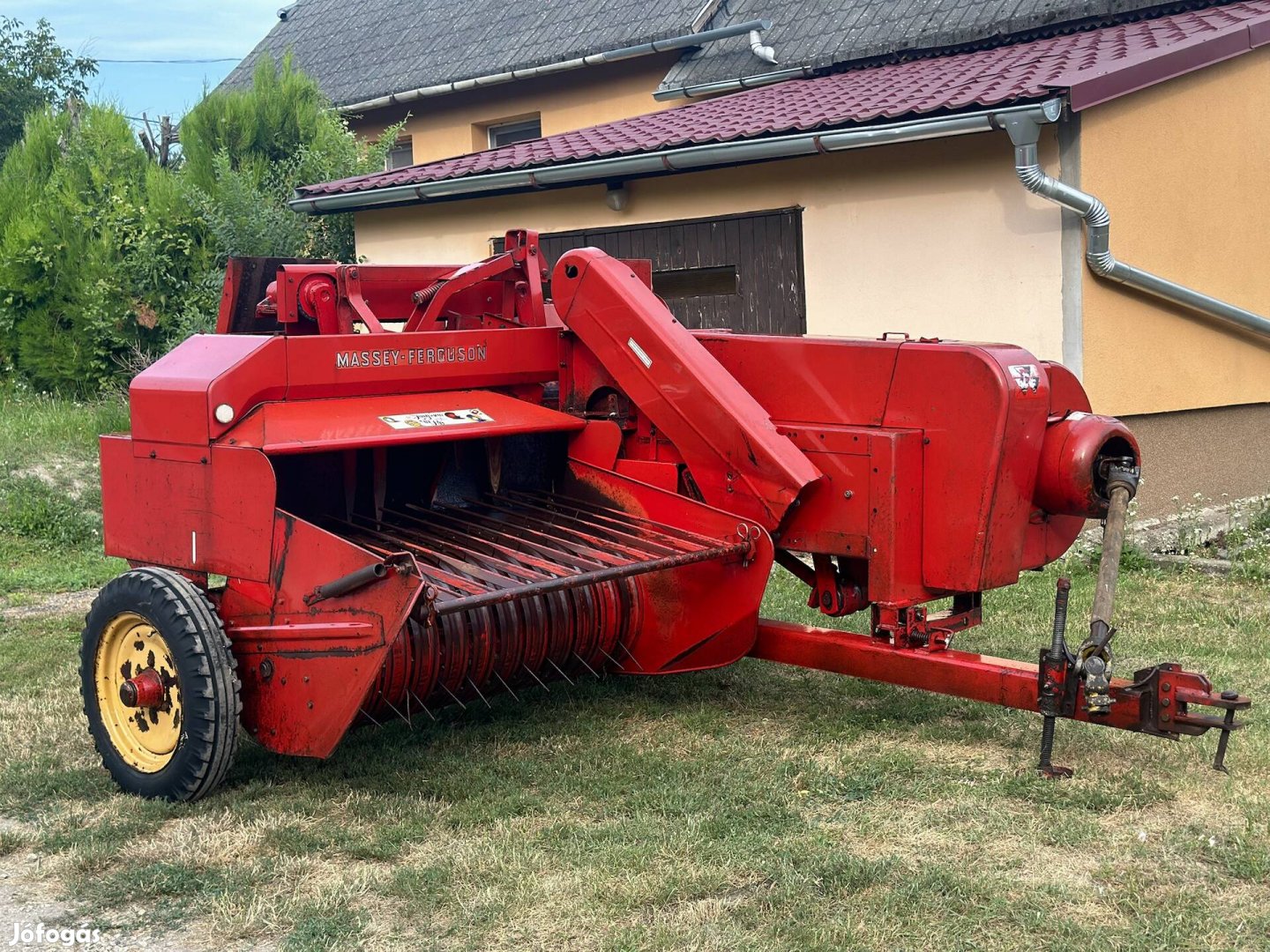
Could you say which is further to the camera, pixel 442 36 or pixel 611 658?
pixel 442 36

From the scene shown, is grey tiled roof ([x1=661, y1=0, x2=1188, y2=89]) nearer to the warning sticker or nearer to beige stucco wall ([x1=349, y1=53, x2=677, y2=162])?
beige stucco wall ([x1=349, y1=53, x2=677, y2=162])

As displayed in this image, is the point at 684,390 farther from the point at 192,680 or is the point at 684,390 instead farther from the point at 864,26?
the point at 864,26

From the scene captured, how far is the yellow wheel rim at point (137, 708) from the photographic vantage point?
462 centimetres

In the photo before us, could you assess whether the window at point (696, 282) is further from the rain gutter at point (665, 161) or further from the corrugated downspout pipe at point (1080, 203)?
the corrugated downspout pipe at point (1080, 203)

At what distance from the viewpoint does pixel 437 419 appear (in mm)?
4988

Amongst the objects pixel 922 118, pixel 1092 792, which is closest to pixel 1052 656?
pixel 1092 792

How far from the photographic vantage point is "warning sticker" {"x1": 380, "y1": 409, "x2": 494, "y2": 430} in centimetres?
486

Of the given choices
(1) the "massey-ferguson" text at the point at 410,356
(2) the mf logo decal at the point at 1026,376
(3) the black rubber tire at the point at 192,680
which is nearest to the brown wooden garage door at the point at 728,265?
(1) the "massey-ferguson" text at the point at 410,356

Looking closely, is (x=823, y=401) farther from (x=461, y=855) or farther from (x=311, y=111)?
(x=311, y=111)

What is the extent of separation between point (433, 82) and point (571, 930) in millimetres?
13020

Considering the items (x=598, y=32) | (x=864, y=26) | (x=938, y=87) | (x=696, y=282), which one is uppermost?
(x=598, y=32)

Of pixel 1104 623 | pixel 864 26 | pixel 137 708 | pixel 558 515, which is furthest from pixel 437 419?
pixel 864 26

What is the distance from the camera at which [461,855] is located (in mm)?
4078

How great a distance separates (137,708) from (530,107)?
11337mm
